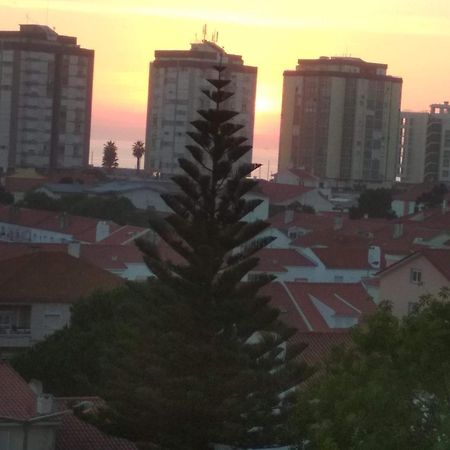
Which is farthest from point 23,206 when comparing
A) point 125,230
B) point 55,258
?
point 55,258

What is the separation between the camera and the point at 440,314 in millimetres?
18078

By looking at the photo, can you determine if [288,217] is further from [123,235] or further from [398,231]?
[123,235]

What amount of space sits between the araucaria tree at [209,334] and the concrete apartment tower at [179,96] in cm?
10184

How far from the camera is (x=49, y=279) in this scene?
4528cm

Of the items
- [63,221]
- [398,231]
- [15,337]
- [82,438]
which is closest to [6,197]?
[63,221]

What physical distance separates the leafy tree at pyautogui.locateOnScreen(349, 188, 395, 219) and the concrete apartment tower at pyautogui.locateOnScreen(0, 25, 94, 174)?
2962 cm

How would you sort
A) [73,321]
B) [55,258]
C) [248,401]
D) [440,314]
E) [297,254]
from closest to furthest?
[440,314] < [248,401] < [73,321] < [55,258] < [297,254]

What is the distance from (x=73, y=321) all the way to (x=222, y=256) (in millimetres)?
11221

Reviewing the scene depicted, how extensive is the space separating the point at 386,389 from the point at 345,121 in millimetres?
117790

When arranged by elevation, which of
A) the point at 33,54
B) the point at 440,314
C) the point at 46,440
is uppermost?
the point at 33,54

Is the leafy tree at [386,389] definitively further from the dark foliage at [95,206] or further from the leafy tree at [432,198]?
the leafy tree at [432,198]

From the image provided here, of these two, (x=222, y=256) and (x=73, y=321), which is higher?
(x=222, y=256)

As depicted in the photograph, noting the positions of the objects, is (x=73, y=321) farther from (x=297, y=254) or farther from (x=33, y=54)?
(x=33, y=54)

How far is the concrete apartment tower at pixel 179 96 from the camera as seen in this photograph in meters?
129
